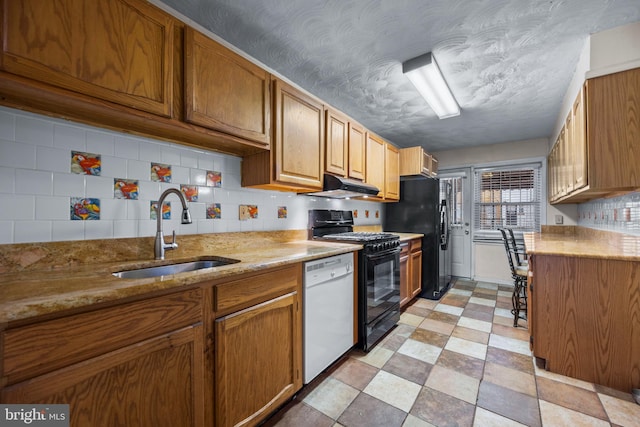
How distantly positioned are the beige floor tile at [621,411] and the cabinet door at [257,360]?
5.83 ft

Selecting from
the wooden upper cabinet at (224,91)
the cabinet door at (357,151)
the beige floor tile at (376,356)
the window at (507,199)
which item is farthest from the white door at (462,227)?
the wooden upper cabinet at (224,91)

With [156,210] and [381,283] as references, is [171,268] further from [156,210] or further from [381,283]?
[381,283]

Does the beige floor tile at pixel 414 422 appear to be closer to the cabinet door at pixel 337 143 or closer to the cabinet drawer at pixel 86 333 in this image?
the cabinet drawer at pixel 86 333

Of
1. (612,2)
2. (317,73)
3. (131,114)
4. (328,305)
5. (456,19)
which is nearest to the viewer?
(131,114)

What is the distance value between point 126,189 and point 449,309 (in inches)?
133

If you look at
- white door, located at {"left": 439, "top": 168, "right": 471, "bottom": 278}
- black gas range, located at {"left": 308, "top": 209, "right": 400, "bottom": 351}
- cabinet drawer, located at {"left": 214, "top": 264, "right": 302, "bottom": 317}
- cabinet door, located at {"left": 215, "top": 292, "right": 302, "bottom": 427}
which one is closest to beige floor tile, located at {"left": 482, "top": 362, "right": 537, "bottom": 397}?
black gas range, located at {"left": 308, "top": 209, "right": 400, "bottom": 351}

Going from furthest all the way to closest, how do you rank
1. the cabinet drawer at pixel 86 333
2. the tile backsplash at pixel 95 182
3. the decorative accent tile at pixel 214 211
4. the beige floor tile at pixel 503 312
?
the beige floor tile at pixel 503 312 → the decorative accent tile at pixel 214 211 → the tile backsplash at pixel 95 182 → the cabinet drawer at pixel 86 333

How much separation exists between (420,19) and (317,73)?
0.92m

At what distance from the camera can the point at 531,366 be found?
77.7 inches

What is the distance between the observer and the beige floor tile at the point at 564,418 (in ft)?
4.69

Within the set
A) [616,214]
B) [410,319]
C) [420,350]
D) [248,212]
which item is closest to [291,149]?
[248,212]

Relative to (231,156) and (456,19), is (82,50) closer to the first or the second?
(231,156)

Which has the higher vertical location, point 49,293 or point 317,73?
point 317,73

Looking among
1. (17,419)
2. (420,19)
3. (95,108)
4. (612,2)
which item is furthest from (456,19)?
(17,419)
